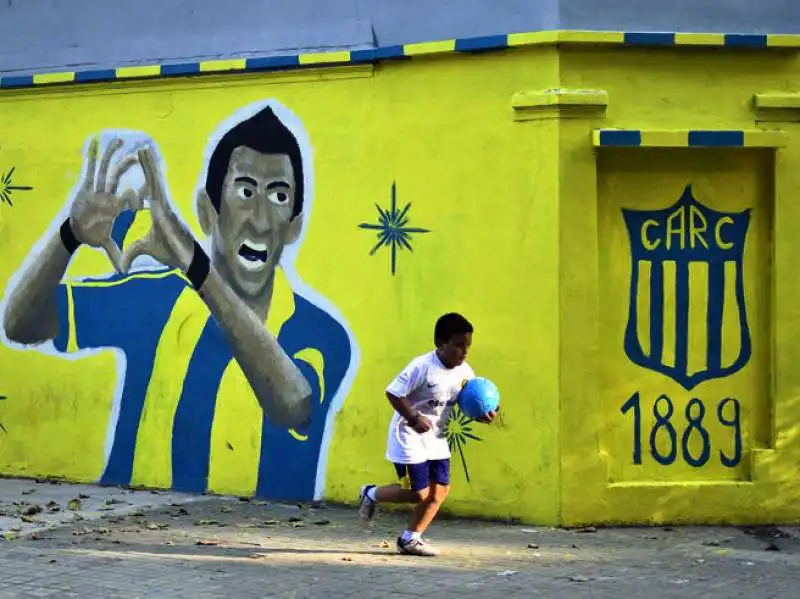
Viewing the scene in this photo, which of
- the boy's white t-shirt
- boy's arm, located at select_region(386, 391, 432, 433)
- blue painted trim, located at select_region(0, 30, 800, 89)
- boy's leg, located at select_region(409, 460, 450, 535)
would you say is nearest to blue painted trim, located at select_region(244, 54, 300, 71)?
blue painted trim, located at select_region(0, 30, 800, 89)

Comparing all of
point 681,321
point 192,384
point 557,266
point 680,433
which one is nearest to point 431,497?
point 557,266

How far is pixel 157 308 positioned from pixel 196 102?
1626mm

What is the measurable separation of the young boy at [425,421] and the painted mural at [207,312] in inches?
65.3

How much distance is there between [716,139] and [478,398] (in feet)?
8.39

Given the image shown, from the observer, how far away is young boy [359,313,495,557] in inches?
299

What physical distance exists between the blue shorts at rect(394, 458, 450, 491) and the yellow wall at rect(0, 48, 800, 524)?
1053 mm

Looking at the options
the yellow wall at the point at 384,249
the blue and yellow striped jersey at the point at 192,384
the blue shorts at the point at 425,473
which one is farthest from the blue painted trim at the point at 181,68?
the blue shorts at the point at 425,473

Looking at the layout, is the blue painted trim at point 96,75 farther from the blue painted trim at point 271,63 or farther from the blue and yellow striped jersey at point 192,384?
the blue and yellow striped jersey at point 192,384

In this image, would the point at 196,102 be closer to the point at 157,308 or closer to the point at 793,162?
the point at 157,308

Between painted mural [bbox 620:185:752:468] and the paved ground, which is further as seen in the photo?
painted mural [bbox 620:185:752:468]

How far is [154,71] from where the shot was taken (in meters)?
9.93

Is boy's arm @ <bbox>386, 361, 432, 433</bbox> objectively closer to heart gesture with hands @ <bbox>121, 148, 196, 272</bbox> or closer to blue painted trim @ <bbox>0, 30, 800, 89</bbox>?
blue painted trim @ <bbox>0, 30, 800, 89</bbox>

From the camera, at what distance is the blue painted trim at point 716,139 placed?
338 inches

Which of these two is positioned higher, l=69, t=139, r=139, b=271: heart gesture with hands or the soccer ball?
l=69, t=139, r=139, b=271: heart gesture with hands
